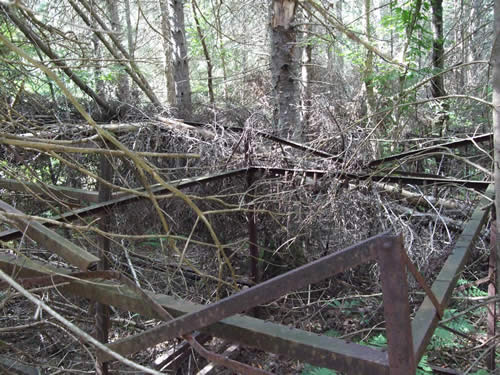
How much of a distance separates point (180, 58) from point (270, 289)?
696 centimetres

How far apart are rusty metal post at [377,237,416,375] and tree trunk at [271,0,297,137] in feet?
15.8

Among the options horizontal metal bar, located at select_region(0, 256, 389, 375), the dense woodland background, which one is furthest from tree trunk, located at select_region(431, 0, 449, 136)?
horizontal metal bar, located at select_region(0, 256, 389, 375)

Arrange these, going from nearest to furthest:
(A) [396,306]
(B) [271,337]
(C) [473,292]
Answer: (A) [396,306] → (B) [271,337] → (C) [473,292]

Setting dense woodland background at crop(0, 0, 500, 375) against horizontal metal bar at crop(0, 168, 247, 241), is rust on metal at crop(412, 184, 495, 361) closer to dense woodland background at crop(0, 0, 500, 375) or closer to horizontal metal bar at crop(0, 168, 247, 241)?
dense woodland background at crop(0, 0, 500, 375)

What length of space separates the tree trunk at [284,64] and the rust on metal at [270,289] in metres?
4.52

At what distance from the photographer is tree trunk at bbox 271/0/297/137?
19.5 feet

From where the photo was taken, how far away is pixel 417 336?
133 centimetres

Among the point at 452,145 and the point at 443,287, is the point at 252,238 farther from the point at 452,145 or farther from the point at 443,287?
the point at 443,287

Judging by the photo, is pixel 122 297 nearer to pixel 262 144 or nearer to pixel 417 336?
pixel 417 336

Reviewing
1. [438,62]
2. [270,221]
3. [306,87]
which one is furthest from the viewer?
[306,87]

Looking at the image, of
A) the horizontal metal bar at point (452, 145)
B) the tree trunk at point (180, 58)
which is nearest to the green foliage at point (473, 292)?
the horizontal metal bar at point (452, 145)

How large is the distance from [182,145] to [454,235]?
9.85ft

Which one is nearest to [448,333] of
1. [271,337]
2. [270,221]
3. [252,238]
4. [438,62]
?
[252,238]

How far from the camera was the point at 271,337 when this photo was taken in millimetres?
1440
